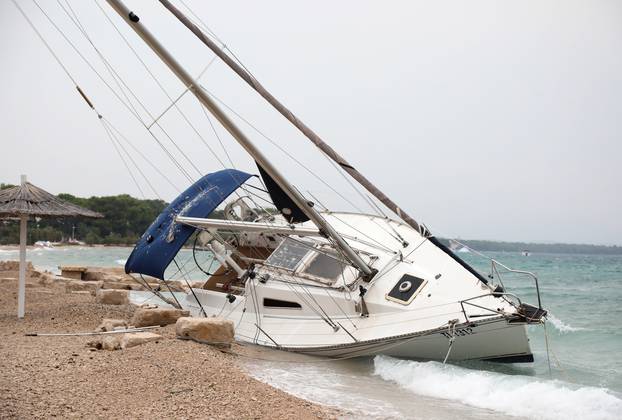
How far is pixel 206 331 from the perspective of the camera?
9898 mm

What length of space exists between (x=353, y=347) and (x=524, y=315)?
2790 mm

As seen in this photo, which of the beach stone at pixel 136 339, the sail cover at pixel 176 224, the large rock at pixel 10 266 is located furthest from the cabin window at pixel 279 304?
the large rock at pixel 10 266

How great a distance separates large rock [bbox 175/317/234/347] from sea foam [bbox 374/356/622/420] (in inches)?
100

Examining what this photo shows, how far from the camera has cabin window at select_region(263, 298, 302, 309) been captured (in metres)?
11.8

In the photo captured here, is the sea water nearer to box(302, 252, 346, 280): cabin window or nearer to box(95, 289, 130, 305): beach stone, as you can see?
box(302, 252, 346, 280): cabin window

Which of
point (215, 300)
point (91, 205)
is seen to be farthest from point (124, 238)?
point (215, 300)

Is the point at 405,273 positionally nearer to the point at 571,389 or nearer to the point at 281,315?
the point at 281,315

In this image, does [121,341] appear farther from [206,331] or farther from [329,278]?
[329,278]

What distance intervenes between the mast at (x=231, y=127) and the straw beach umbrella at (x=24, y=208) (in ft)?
14.2

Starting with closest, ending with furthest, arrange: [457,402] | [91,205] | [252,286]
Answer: [457,402] < [252,286] < [91,205]

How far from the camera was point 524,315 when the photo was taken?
9.08 m

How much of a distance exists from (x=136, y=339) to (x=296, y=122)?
20.2 feet

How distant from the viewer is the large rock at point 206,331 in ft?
32.0

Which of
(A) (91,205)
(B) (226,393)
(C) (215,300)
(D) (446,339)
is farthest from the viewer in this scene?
(A) (91,205)
